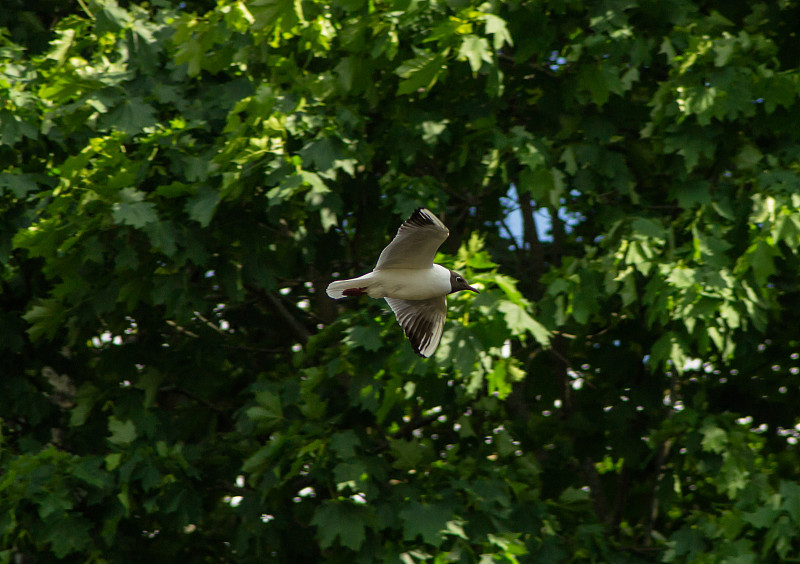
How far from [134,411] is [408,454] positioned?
73.5 inches

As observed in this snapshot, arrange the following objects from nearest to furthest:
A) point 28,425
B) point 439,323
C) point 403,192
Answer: point 439,323 → point 403,192 → point 28,425

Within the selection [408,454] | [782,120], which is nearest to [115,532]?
[408,454]

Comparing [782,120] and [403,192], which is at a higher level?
[782,120]

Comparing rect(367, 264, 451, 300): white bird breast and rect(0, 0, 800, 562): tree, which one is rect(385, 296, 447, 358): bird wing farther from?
rect(367, 264, 451, 300): white bird breast

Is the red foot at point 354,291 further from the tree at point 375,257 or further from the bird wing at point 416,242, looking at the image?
the tree at point 375,257

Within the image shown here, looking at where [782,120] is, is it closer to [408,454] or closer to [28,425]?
[408,454]

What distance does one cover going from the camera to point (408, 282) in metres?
5.61

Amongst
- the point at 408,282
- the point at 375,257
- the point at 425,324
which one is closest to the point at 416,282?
the point at 408,282

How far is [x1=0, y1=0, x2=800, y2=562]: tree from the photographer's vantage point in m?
6.23

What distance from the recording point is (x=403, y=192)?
255 inches

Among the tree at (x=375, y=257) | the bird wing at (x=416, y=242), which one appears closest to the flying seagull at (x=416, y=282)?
the bird wing at (x=416, y=242)

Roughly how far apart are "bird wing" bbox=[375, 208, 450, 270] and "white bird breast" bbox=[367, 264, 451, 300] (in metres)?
0.03

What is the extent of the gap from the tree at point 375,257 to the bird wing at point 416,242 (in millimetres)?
573

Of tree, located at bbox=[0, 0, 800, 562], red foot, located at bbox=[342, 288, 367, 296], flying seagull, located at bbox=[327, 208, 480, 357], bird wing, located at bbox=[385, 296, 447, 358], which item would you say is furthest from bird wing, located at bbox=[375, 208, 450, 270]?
tree, located at bbox=[0, 0, 800, 562]
